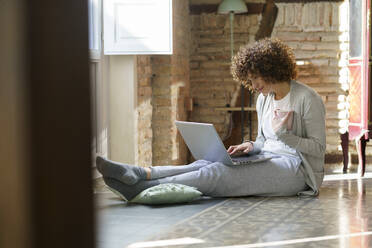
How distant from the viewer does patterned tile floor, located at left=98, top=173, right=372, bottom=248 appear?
288 cm

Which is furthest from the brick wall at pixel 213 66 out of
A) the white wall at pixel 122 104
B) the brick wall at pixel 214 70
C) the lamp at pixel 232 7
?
the white wall at pixel 122 104

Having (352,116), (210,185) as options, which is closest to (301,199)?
(210,185)

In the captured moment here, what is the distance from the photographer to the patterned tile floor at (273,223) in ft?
9.46

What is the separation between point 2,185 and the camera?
1.56ft

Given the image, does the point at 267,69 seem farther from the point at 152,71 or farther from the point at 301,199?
the point at 152,71

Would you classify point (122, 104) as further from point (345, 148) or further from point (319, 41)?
point (319, 41)

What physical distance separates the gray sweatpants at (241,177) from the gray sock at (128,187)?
64mm

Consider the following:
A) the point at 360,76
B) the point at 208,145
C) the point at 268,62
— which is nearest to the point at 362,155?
the point at 360,76

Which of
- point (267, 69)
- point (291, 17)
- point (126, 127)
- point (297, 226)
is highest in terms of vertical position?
point (291, 17)

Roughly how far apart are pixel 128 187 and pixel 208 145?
586mm

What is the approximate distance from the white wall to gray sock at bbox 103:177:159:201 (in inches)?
61.3

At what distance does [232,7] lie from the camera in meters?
6.45

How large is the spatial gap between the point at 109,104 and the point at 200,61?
67.6 inches

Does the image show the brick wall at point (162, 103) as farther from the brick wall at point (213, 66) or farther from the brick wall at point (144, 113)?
the brick wall at point (213, 66)
